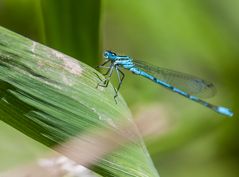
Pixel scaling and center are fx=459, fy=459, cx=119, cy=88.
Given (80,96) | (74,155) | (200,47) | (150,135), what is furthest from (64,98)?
(200,47)

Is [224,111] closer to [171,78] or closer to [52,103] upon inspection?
[171,78]

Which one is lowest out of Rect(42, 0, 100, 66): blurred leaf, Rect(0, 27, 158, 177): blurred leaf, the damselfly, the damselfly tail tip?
Rect(0, 27, 158, 177): blurred leaf

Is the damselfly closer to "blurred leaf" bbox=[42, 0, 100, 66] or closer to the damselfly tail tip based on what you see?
the damselfly tail tip

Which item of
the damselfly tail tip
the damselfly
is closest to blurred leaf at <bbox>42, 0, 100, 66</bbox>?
the damselfly

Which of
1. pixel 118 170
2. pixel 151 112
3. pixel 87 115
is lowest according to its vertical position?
pixel 118 170

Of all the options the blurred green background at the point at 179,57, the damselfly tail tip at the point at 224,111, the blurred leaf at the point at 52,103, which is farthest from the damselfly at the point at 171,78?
the blurred leaf at the point at 52,103

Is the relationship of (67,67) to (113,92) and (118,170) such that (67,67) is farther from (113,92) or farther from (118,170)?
(118,170)

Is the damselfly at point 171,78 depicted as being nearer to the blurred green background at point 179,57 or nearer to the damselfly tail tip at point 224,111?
the damselfly tail tip at point 224,111
